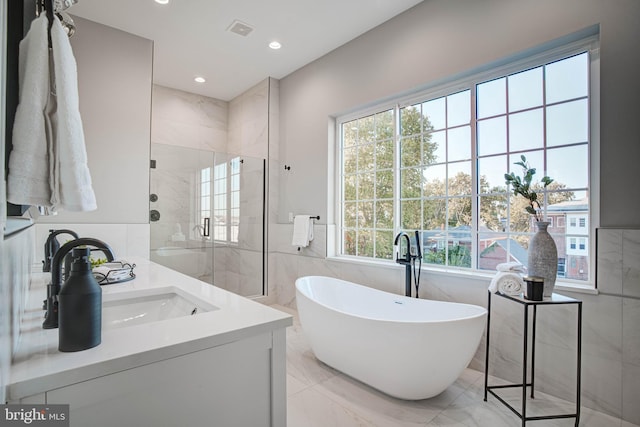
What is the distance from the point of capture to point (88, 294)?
2.50 feet

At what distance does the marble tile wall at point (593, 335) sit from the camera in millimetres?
1757

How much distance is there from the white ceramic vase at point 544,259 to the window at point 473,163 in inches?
16.8

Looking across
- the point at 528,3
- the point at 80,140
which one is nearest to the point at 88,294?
the point at 80,140

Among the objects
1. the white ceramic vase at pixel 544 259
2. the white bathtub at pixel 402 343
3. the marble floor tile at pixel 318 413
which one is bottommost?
the marble floor tile at pixel 318 413

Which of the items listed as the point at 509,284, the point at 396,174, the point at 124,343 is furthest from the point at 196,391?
the point at 396,174

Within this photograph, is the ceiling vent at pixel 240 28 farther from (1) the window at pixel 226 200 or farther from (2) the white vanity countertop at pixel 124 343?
(2) the white vanity countertop at pixel 124 343

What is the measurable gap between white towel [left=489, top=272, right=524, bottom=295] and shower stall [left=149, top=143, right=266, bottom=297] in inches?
116

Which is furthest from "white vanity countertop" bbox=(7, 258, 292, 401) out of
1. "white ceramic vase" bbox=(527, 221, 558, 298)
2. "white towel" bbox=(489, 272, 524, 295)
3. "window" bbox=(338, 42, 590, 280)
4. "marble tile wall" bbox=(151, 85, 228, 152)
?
"marble tile wall" bbox=(151, 85, 228, 152)

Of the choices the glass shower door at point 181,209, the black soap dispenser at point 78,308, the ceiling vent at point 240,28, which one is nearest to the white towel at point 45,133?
the black soap dispenser at point 78,308

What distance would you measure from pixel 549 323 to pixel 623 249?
2.01 ft

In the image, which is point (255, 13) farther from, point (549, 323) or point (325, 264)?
point (549, 323)

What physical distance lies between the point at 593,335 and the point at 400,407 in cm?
122

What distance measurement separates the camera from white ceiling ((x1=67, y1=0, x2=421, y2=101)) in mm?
2803

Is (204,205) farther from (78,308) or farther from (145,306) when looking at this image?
(78,308)
